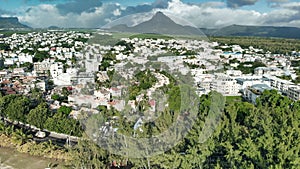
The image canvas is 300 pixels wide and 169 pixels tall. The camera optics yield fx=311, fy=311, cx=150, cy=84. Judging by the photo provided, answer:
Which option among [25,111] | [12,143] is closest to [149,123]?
[12,143]

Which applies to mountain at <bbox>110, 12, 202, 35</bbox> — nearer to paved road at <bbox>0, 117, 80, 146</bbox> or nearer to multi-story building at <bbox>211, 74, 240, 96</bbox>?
paved road at <bbox>0, 117, 80, 146</bbox>

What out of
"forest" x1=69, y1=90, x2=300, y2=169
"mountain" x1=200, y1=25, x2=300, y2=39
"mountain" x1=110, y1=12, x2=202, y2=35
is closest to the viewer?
"forest" x1=69, y1=90, x2=300, y2=169

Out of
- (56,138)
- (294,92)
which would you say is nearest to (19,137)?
(56,138)

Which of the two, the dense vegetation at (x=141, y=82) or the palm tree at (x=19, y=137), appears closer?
the palm tree at (x=19, y=137)

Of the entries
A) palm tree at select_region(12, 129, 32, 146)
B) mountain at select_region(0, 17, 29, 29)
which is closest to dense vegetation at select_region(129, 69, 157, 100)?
palm tree at select_region(12, 129, 32, 146)

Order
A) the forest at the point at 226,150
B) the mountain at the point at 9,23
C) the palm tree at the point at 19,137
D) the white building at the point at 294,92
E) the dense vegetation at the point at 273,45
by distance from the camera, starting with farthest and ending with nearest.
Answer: the mountain at the point at 9,23, the dense vegetation at the point at 273,45, the white building at the point at 294,92, the palm tree at the point at 19,137, the forest at the point at 226,150

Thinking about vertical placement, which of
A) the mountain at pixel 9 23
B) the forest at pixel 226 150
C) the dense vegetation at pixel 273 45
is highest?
the mountain at pixel 9 23

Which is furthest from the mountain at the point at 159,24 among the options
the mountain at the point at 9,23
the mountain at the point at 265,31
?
the mountain at the point at 9,23

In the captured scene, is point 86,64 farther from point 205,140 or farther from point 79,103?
point 205,140

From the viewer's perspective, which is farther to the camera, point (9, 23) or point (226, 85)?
point (9, 23)

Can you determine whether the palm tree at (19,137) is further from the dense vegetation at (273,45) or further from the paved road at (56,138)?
the dense vegetation at (273,45)

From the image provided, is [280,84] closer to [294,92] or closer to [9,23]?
[294,92]
